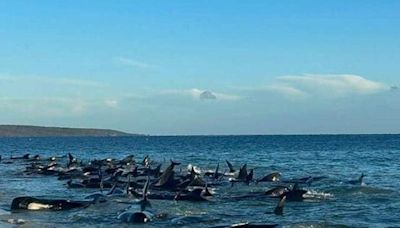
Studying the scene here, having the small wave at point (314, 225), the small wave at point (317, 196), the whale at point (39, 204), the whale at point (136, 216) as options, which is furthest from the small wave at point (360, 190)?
the whale at point (39, 204)

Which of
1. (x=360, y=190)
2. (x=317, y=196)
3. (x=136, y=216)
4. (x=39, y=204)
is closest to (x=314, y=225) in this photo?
(x=136, y=216)

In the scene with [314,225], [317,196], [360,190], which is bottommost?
[314,225]

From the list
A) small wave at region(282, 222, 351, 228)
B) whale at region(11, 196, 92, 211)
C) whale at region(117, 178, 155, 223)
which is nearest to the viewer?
small wave at region(282, 222, 351, 228)

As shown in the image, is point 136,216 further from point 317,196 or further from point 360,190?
point 360,190

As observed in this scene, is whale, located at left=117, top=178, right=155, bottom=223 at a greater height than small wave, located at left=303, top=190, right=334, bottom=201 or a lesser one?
lesser

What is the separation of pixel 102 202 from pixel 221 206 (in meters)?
4.86

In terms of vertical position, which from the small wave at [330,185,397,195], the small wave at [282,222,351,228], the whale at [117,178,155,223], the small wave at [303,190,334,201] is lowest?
the small wave at [282,222,351,228]

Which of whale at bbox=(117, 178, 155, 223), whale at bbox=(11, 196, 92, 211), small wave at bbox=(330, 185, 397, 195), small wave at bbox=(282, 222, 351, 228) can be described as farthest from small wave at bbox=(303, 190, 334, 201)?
whale at bbox=(11, 196, 92, 211)

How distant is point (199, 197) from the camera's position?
3116cm

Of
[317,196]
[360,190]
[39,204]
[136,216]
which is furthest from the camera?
[360,190]

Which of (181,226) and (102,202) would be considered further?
(102,202)

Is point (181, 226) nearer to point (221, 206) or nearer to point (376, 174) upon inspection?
point (221, 206)

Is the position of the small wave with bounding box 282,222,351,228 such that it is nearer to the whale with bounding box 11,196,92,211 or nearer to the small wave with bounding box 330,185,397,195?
the whale with bounding box 11,196,92,211

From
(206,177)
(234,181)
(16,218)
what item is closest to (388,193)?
(234,181)
